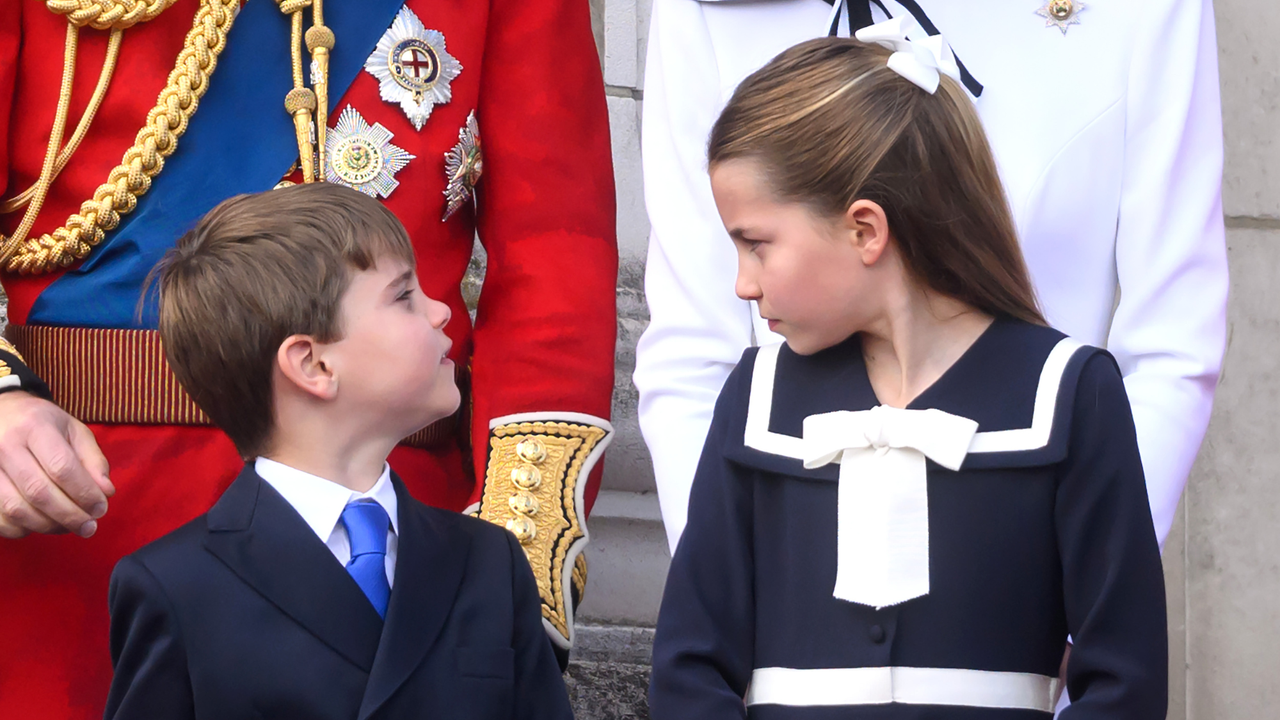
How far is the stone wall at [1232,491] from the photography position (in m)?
3.28

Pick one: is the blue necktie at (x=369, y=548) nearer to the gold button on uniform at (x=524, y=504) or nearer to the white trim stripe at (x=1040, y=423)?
the gold button on uniform at (x=524, y=504)

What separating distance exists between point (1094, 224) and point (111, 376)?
130 centimetres

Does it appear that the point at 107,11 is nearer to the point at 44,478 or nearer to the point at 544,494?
the point at 44,478

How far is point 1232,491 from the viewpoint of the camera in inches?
130

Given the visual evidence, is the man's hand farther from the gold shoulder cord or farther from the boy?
the gold shoulder cord

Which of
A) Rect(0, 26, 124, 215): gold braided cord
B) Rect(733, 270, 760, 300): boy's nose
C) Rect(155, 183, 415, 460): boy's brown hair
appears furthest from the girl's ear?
Rect(0, 26, 124, 215): gold braided cord

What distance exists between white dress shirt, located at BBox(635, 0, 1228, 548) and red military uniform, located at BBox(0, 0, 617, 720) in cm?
14

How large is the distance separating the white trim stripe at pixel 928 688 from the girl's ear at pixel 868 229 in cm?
45

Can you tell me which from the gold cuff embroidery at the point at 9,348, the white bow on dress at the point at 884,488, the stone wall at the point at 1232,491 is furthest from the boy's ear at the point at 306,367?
the stone wall at the point at 1232,491

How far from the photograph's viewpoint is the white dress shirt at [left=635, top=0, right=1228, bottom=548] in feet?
6.84

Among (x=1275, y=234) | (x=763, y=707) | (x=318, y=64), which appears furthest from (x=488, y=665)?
(x=1275, y=234)

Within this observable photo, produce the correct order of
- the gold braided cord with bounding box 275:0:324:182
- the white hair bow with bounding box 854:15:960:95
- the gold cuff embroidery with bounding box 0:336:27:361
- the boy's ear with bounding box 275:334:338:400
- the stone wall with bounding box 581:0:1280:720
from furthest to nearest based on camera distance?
the stone wall with bounding box 581:0:1280:720, the gold braided cord with bounding box 275:0:324:182, the gold cuff embroidery with bounding box 0:336:27:361, the boy's ear with bounding box 275:334:338:400, the white hair bow with bounding box 854:15:960:95

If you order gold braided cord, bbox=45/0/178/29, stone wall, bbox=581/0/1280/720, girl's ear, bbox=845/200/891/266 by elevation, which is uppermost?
gold braided cord, bbox=45/0/178/29

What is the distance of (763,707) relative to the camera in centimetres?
179
